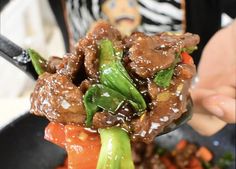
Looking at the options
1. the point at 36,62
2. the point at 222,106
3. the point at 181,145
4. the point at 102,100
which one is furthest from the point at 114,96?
the point at 181,145

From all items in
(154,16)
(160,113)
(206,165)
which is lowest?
(206,165)

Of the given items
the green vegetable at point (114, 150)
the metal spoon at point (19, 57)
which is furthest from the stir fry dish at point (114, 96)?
the metal spoon at point (19, 57)

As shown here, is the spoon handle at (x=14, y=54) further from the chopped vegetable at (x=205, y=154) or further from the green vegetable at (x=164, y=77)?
the chopped vegetable at (x=205, y=154)

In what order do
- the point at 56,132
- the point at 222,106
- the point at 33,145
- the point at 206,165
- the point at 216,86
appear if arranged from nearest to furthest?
the point at 56,132 < the point at 222,106 < the point at 33,145 < the point at 206,165 < the point at 216,86

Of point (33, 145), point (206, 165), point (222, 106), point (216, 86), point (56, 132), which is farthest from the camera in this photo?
point (216, 86)

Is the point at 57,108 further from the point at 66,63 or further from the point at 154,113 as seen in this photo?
the point at 154,113

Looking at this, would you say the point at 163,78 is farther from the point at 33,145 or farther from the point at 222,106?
the point at 33,145

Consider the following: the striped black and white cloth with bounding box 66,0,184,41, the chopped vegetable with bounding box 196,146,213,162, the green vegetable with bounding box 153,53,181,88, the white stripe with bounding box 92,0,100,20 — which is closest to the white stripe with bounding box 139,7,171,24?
the striped black and white cloth with bounding box 66,0,184,41

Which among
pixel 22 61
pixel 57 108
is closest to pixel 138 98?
pixel 57 108
